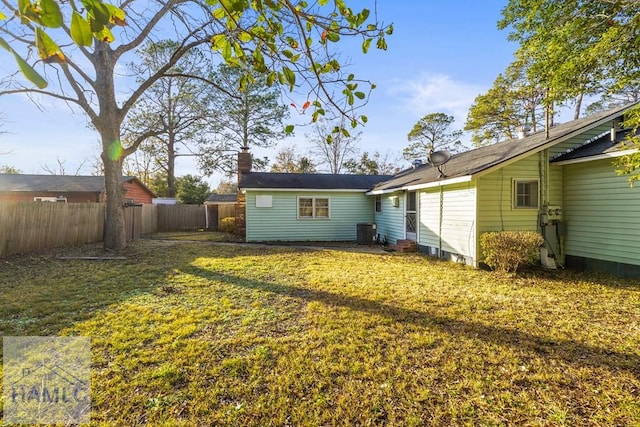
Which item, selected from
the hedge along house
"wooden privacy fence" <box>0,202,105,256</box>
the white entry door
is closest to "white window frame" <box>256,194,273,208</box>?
the white entry door

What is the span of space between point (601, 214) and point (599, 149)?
1.48m

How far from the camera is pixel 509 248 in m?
6.45

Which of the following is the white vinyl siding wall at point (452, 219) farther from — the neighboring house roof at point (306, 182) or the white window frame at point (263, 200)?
the white window frame at point (263, 200)

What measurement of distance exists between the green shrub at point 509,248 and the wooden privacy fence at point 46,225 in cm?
1207

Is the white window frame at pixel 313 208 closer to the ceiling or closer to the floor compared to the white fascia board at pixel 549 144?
closer to the floor

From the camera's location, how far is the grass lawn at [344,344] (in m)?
2.32

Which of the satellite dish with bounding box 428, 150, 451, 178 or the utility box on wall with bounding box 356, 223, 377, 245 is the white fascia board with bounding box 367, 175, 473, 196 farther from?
the utility box on wall with bounding box 356, 223, 377, 245

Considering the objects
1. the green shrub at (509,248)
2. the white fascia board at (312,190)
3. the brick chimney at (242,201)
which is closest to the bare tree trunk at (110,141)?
the white fascia board at (312,190)

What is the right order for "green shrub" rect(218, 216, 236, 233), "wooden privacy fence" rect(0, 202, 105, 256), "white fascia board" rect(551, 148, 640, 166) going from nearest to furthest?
"white fascia board" rect(551, 148, 640, 166), "wooden privacy fence" rect(0, 202, 105, 256), "green shrub" rect(218, 216, 236, 233)

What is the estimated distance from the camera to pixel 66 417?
220 centimetres

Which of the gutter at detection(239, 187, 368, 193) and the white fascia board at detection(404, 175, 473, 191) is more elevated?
the gutter at detection(239, 187, 368, 193)

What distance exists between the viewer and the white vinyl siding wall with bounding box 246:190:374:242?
12758mm

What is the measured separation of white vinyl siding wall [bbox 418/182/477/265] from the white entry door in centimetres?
38

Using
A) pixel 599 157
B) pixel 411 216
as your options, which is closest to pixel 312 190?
pixel 411 216
